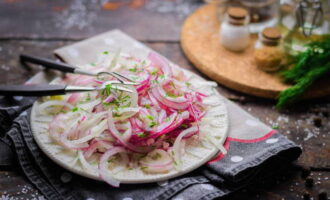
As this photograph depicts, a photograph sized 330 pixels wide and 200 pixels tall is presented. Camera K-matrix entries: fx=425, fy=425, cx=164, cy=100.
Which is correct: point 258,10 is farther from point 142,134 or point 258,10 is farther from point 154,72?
point 142,134

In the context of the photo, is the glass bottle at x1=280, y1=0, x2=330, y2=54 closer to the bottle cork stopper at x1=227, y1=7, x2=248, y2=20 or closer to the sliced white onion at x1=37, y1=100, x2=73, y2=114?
the bottle cork stopper at x1=227, y1=7, x2=248, y2=20

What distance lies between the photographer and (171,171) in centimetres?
134

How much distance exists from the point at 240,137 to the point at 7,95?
881 mm

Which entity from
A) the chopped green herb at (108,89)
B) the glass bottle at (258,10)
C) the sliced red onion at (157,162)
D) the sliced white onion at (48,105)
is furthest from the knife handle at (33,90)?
the glass bottle at (258,10)

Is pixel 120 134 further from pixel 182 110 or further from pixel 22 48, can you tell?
pixel 22 48

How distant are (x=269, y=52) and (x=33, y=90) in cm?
100

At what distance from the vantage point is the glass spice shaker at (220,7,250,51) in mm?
1979

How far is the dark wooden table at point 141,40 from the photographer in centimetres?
142

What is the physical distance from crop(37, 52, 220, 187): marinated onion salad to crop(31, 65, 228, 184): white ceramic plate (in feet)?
0.06

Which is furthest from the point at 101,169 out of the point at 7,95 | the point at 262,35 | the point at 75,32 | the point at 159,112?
the point at 75,32

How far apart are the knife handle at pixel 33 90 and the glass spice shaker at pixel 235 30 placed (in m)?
0.87

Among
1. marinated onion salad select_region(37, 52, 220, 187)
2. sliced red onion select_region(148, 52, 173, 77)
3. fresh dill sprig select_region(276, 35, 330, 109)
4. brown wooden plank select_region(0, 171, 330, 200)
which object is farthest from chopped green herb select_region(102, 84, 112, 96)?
fresh dill sprig select_region(276, 35, 330, 109)

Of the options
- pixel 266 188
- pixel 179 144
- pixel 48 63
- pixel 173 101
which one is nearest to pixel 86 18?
pixel 48 63

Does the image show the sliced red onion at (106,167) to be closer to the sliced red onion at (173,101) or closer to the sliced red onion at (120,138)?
the sliced red onion at (120,138)
